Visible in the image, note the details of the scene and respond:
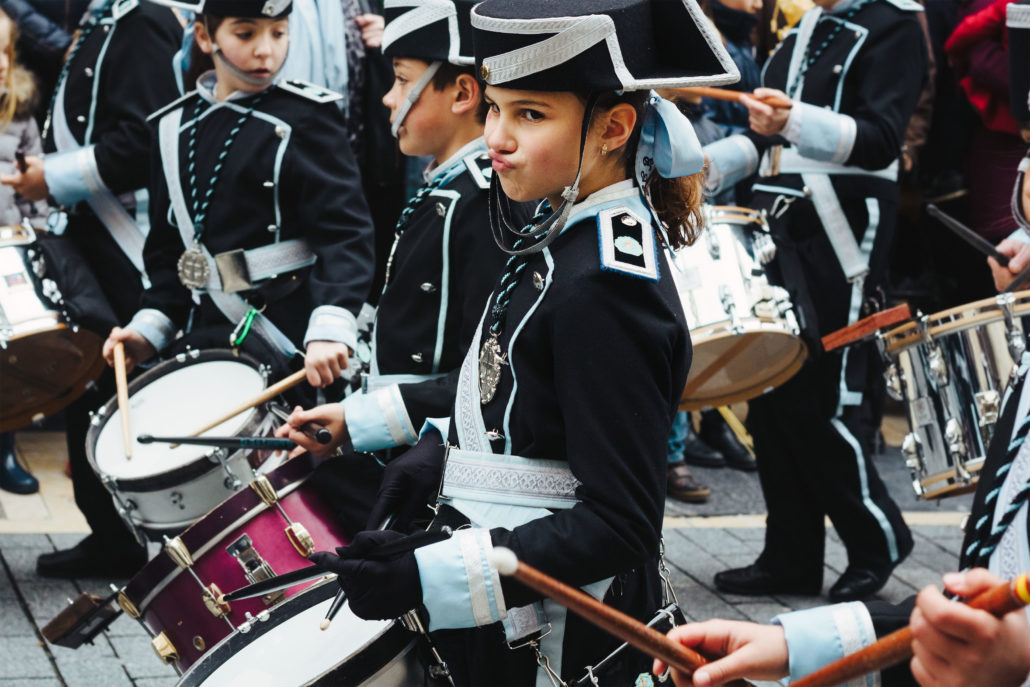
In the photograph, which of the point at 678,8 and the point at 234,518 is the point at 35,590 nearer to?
the point at 234,518

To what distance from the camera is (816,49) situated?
4.93 metres

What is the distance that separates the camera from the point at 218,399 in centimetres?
369

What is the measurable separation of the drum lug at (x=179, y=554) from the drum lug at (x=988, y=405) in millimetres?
2205

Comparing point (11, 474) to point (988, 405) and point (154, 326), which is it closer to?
point (154, 326)

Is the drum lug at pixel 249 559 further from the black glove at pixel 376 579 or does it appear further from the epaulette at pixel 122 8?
the epaulette at pixel 122 8

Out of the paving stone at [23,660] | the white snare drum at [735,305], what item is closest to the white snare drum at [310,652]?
the paving stone at [23,660]

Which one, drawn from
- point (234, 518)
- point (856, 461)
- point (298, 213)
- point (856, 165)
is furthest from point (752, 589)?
point (234, 518)

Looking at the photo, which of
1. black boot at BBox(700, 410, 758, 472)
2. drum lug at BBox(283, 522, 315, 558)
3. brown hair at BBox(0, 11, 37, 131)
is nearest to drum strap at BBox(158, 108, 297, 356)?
drum lug at BBox(283, 522, 315, 558)

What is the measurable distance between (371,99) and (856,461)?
2.47m

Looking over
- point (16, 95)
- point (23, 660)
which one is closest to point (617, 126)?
point (23, 660)

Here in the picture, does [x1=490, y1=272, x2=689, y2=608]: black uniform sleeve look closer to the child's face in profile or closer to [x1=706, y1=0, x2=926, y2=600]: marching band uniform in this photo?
the child's face in profile

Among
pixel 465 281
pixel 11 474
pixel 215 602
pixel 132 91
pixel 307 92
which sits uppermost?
pixel 307 92

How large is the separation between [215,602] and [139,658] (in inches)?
48.1

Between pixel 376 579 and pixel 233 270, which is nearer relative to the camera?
pixel 376 579
